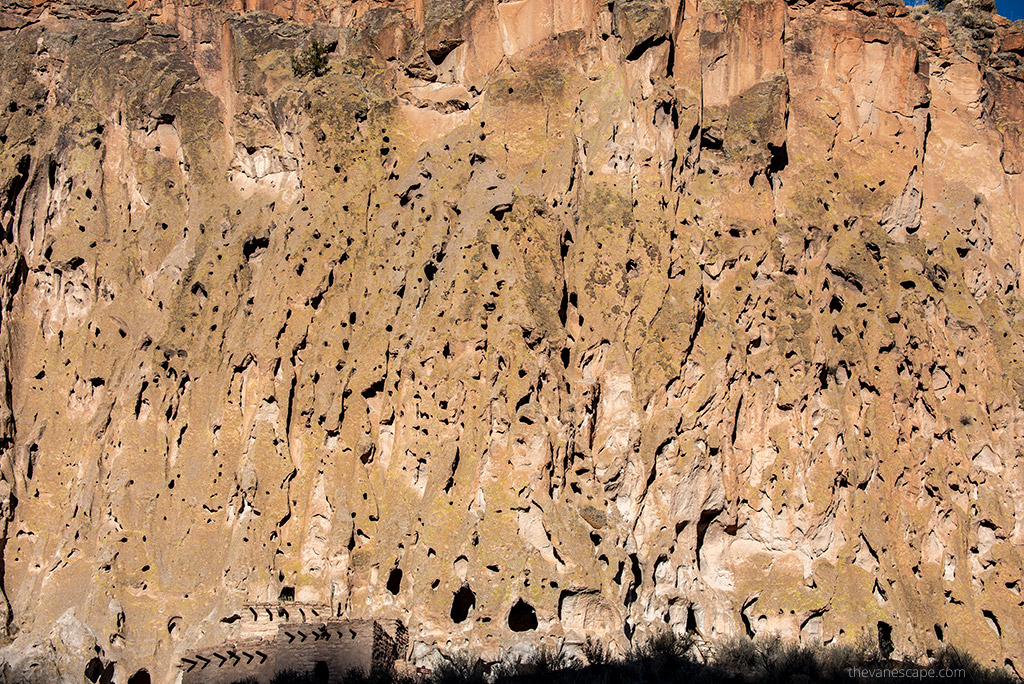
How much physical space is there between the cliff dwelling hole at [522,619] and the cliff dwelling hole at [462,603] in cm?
98

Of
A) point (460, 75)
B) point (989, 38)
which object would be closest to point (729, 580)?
point (460, 75)

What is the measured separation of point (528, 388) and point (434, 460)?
283 centimetres

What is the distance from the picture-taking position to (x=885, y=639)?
27031mm

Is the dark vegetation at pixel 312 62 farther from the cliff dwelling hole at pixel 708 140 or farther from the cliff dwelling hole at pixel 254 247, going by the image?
the cliff dwelling hole at pixel 708 140

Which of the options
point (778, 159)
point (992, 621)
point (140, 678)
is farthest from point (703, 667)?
point (778, 159)

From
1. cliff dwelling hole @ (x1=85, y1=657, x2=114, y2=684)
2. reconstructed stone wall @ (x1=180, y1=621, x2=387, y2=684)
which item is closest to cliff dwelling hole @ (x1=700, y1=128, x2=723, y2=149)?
reconstructed stone wall @ (x1=180, y1=621, x2=387, y2=684)

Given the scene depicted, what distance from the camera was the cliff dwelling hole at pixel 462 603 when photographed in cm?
2653

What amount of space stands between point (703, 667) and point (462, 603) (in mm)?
5580

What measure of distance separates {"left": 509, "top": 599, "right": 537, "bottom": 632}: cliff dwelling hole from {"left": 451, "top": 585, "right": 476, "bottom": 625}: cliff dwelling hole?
0.98 m

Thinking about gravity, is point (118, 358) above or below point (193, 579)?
above

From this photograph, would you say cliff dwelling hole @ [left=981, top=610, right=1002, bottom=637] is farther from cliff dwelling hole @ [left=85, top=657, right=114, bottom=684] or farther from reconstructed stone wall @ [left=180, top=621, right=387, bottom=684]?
cliff dwelling hole @ [left=85, top=657, right=114, bottom=684]

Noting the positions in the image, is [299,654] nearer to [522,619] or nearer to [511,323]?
[522,619]

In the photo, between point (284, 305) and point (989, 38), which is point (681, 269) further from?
point (989, 38)

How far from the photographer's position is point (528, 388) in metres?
28.4
